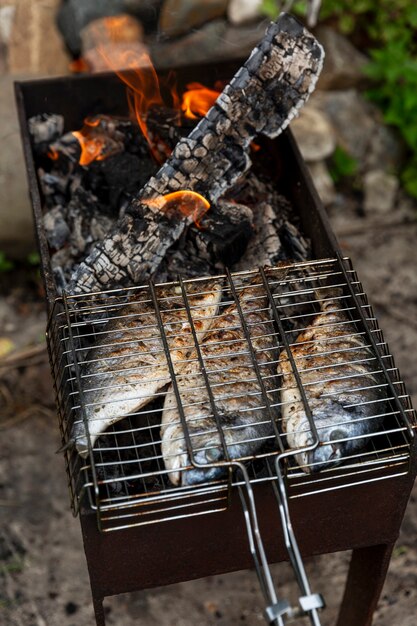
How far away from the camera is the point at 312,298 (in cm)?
312

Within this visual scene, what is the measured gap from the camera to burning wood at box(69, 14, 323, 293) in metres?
3.04

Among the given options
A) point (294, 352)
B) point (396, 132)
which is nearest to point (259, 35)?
point (396, 132)

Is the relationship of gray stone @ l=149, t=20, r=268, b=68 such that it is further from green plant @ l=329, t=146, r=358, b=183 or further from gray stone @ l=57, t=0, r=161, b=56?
green plant @ l=329, t=146, r=358, b=183

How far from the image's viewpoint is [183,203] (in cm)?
315

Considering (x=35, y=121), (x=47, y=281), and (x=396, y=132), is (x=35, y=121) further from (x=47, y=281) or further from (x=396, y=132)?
(x=396, y=132)

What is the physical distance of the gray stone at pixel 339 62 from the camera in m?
5.84

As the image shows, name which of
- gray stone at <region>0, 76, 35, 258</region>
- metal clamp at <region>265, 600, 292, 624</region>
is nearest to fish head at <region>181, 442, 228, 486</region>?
metal clamp at <region>265, 600, 292, 624</region>

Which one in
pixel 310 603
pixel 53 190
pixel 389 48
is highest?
pixel 389 48

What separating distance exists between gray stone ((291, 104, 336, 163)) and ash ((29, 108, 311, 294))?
166cm

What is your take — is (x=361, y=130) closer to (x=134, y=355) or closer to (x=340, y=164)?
(x=340, y=164)

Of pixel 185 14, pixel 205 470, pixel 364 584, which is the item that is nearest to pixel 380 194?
pixel 185 14

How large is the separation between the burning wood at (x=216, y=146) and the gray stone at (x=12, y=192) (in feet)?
6.76

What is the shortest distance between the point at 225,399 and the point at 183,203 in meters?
1.01

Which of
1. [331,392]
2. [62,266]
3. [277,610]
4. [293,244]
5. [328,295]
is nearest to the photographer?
[277,610]
